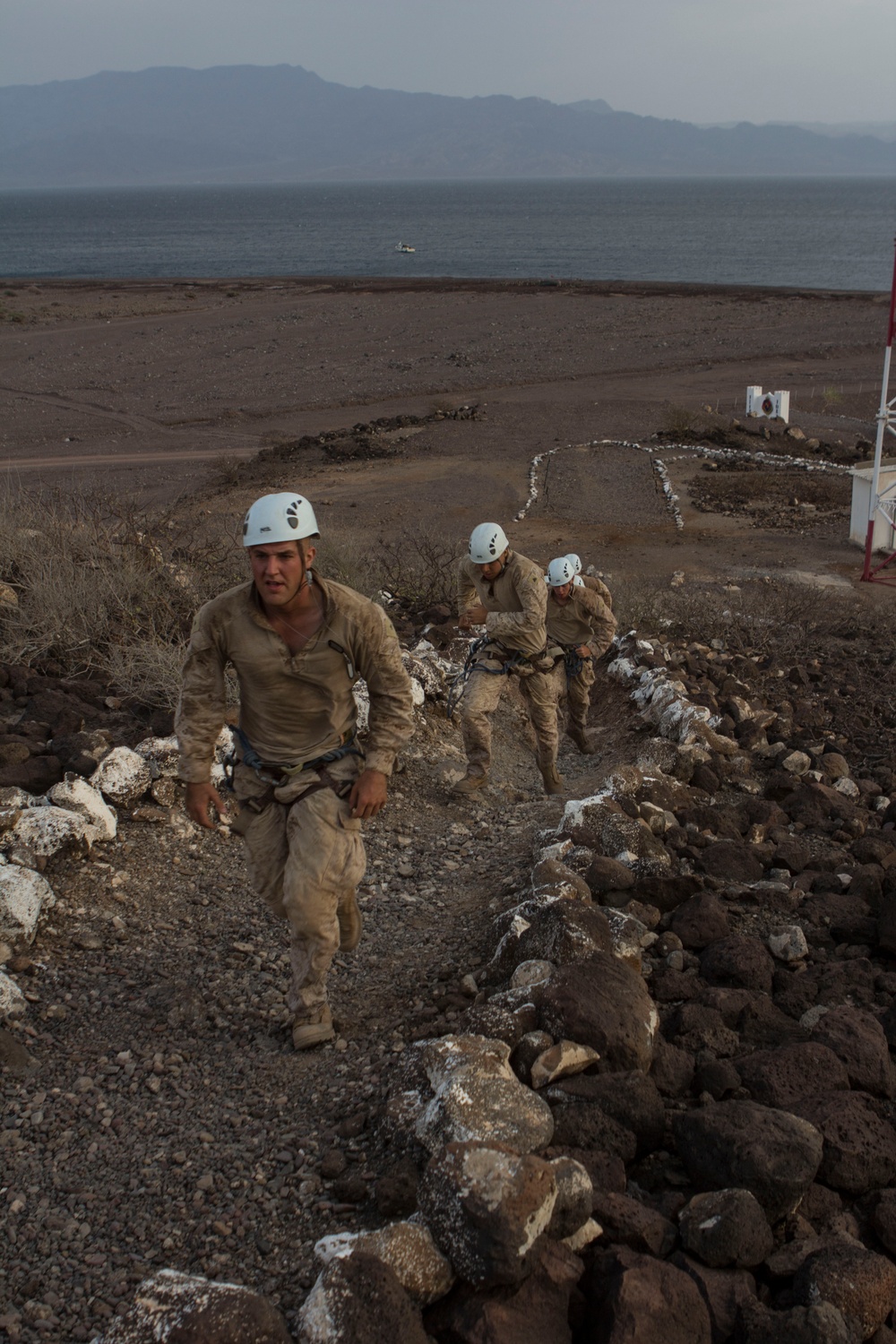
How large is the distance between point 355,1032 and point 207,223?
14099cm

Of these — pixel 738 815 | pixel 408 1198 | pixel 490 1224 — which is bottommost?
pixel 738 815

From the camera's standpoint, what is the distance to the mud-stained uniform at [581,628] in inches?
339

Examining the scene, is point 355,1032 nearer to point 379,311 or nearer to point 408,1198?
point 408,1198

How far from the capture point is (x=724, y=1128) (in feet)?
11.2

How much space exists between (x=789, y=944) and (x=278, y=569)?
274 cm

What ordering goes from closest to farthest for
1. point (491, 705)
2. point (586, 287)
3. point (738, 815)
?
point (738, 815) → point (491, 705) → point (586, 287)

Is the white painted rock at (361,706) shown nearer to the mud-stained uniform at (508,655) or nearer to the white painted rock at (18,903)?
the mud-stained uniform at (508,655)

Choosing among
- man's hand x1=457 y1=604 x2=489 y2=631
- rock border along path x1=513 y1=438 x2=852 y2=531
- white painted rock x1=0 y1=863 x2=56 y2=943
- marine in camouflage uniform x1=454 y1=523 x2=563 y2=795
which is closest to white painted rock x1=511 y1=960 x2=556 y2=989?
white painted rock x1=0 y1=863 x2=56 y2=943

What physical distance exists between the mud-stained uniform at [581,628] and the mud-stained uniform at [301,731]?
4290mm

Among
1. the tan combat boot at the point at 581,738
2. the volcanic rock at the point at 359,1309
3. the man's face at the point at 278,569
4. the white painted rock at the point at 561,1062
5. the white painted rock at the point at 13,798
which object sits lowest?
the tan combat boot at the point at 581,738

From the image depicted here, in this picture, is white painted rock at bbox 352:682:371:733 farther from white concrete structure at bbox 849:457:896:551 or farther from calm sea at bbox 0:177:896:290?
calm sea at bbox 0:177:896:290

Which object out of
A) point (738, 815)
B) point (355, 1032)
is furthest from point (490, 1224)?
point (738, 815)

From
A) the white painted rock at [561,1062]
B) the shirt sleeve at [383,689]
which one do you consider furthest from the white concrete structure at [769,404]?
the white painted rock at [561,1062]

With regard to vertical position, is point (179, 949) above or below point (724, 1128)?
below
